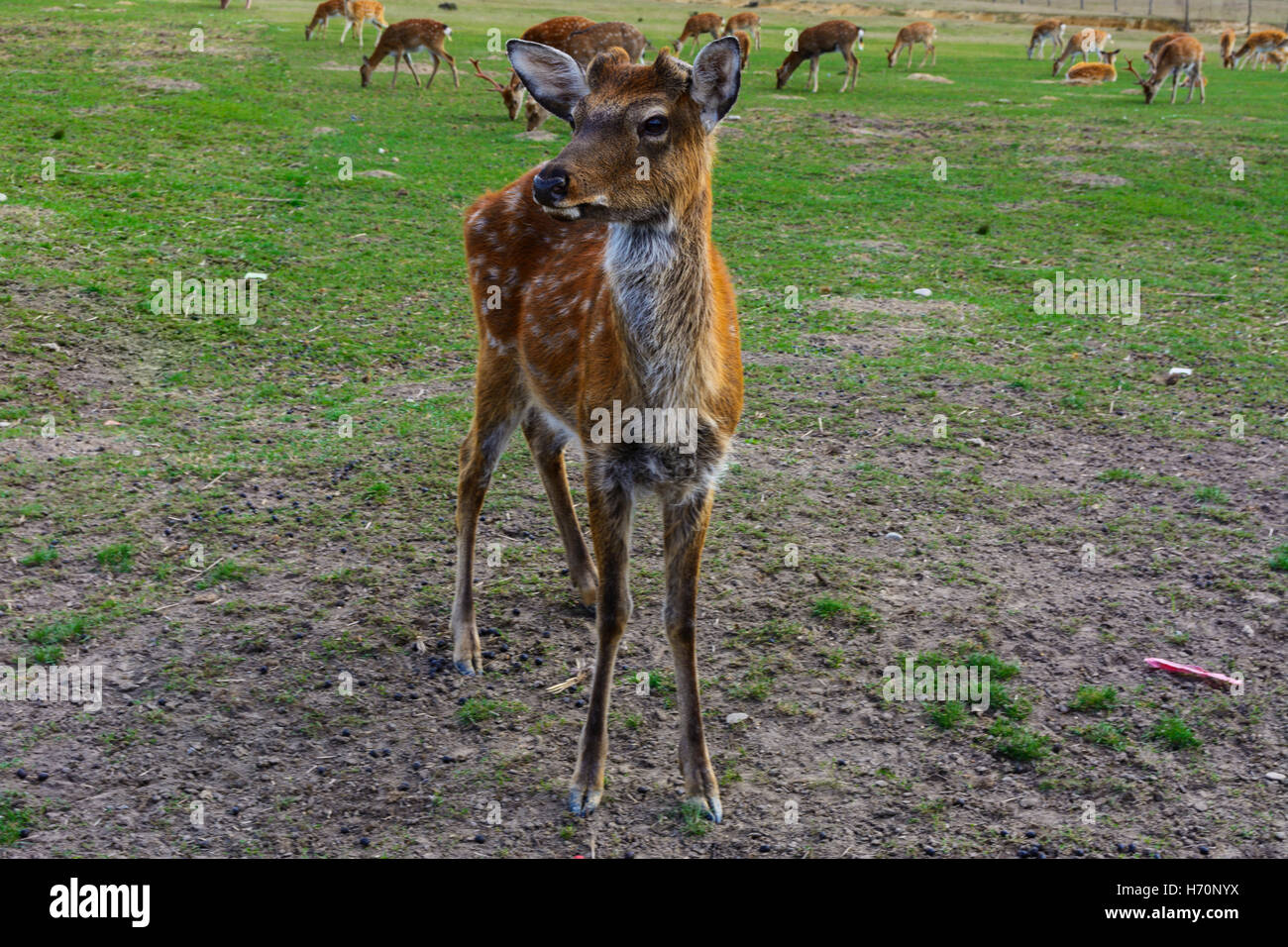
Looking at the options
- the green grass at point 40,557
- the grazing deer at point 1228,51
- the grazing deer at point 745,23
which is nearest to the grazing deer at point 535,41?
the grazing deer at point 745,23

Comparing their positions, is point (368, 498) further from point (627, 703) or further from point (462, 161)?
point (462, 161)

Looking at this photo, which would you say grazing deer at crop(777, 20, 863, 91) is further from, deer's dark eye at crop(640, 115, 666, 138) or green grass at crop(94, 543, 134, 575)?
deer's dark eye at crop(640, 115, 666, 138)

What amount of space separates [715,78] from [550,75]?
65 cm

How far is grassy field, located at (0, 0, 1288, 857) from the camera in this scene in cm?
411

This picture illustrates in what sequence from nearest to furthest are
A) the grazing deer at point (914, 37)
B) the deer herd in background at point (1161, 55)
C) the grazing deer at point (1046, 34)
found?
the deer herd in background at point (1161, 55) → the grazing deer at point (914, 37) → the grazing deer at point (1046, 34)

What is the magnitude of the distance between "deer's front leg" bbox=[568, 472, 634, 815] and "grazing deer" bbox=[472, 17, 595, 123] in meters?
13.3

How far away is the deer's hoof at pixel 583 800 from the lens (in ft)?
13.4

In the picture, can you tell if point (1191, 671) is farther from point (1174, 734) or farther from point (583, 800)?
point (583, 800)

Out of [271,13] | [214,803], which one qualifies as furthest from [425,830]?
[271,13]

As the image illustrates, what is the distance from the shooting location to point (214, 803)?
3.98m

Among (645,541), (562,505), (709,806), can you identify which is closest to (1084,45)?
(645,541)

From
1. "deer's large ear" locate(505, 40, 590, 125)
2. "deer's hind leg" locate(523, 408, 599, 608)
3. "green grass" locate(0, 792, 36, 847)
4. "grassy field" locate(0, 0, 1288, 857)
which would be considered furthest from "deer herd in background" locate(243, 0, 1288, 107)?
"green grass" locate(0, 792, 36, 847)

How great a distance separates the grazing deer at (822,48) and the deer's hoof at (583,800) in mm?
21806

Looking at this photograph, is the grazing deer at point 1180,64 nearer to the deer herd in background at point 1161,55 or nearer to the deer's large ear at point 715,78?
the deer herd in background at point 1161,55
